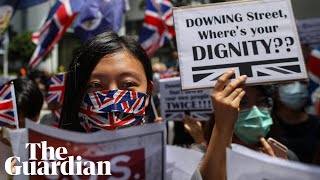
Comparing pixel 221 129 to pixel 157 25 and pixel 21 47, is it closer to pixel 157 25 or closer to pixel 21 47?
pixel 157 25

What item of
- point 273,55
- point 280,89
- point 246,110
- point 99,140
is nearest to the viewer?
point 99,140

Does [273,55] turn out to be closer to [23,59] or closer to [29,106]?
[29,106]

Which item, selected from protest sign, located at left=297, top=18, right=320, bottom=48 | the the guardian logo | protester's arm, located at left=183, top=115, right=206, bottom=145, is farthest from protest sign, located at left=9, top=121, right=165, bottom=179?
protest sign, located at left=297, top=18, right=320, bottom=48

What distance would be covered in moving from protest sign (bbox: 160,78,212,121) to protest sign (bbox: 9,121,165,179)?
2569 mm

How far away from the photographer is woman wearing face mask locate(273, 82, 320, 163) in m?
4.09

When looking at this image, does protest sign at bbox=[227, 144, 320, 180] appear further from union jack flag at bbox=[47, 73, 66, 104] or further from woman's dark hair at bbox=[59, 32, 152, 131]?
union jack flag at bbox=[47, 73, 66, 104]

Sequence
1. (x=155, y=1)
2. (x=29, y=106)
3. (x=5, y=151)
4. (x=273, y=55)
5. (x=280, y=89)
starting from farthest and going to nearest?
(x=155, y=1) < (x=280, y=89) < (x=29, y=106) < (x=273, y=55) < (x=5, y=151)

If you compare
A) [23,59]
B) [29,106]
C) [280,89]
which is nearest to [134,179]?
→ [29,106]

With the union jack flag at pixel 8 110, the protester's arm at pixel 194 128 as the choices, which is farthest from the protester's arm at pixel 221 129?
the protester's arm at pixel 194 128

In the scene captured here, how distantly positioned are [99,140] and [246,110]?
75.8 inches

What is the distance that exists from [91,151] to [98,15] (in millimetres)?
5529

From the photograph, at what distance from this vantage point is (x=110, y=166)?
1268 millimetres

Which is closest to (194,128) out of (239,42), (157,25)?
(239,42)

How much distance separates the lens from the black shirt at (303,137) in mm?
4047
